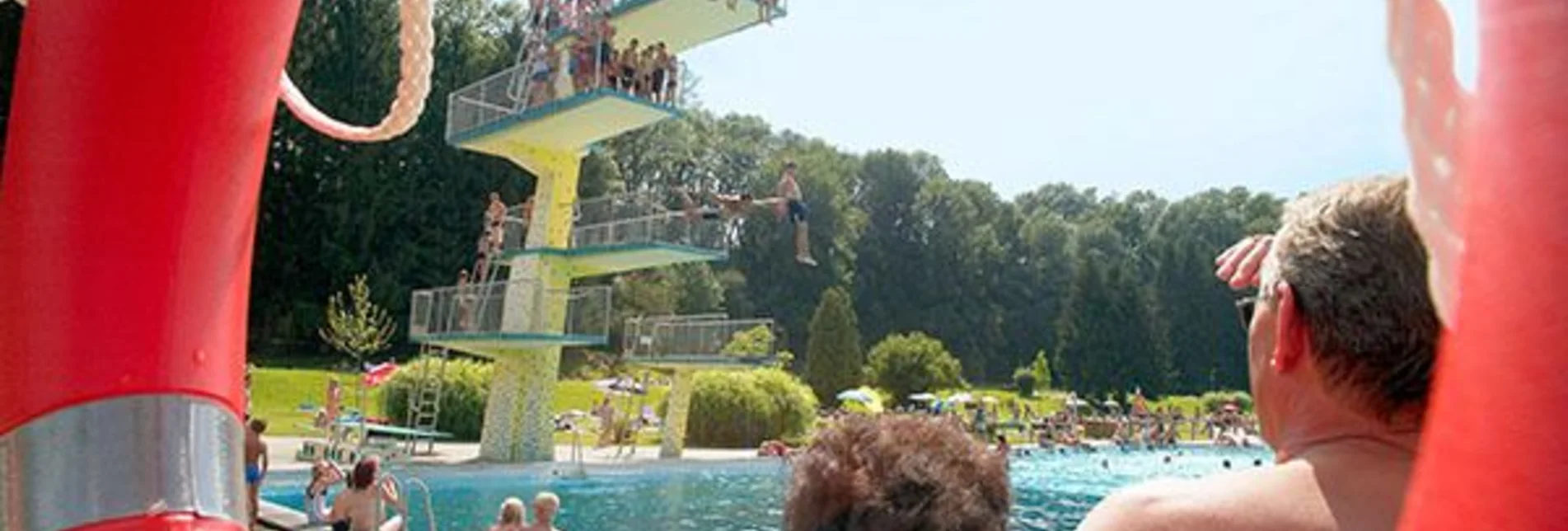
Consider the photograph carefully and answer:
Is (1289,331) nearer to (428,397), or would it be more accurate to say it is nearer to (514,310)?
(514,310)

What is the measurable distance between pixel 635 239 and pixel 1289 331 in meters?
17.5

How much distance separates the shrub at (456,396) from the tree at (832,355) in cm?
1302

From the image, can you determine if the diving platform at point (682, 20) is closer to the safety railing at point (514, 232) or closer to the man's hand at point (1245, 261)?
the safety railing at point (514, 232)

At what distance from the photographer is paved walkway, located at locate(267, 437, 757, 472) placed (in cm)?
1708

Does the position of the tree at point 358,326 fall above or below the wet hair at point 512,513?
above

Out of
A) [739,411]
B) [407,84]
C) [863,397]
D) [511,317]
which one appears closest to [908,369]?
[863,397]

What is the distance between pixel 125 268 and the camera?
107cm

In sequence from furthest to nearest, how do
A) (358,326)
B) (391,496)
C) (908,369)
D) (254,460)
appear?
(908,369), (358,326), (254,460), (391,496)

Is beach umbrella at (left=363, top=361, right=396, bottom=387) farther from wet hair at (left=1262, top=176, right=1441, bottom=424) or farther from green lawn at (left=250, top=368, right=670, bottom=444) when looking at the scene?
wet hair at (left=1262, top=176, right=1441, bottom=424)

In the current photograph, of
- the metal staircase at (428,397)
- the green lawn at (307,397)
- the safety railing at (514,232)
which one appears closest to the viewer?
the safety railing at (514,232)

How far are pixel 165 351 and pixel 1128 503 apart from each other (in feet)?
2.89

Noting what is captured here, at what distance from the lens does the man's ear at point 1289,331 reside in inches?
45.3

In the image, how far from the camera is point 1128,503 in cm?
123

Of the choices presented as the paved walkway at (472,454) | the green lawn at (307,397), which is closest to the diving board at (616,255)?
the paved walkway at (472,454)
